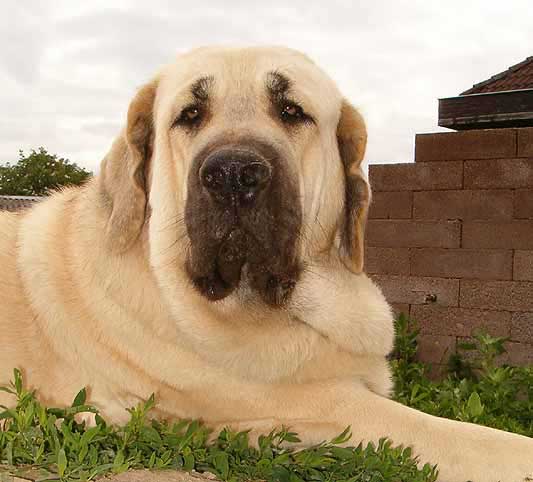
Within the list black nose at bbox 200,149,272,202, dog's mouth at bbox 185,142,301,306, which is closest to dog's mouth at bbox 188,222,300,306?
dog's mouth at bbox 185,142,301,306

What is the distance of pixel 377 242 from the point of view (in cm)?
601

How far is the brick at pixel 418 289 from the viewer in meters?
5.70

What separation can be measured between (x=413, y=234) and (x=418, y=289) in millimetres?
421

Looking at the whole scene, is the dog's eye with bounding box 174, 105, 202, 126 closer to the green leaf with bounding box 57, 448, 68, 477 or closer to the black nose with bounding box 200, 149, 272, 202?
the black nose with bounding box 200, 149, 272, 202

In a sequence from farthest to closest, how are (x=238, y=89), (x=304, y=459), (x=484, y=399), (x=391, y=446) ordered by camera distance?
(x=484, y=399)
(x=238, y=89)
(x=391, y=446)
(x=304, y=459)

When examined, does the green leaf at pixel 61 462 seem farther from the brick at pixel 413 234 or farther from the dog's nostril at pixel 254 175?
the brick at pixel 413 234

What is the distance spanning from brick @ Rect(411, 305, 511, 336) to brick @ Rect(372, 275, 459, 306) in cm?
6

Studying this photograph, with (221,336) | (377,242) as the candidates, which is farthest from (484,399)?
(221,336)

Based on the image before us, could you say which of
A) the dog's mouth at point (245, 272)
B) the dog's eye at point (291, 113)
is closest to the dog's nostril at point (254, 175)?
the dog's mouth at point (245, 272)

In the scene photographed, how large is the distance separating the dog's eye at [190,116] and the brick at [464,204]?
3270 mm

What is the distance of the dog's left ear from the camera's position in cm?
301

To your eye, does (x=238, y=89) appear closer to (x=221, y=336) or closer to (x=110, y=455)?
(x=221, y=336)

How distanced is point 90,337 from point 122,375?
19 centimetres

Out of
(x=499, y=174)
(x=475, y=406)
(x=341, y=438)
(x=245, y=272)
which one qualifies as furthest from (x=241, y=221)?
(x=499, y=174)
